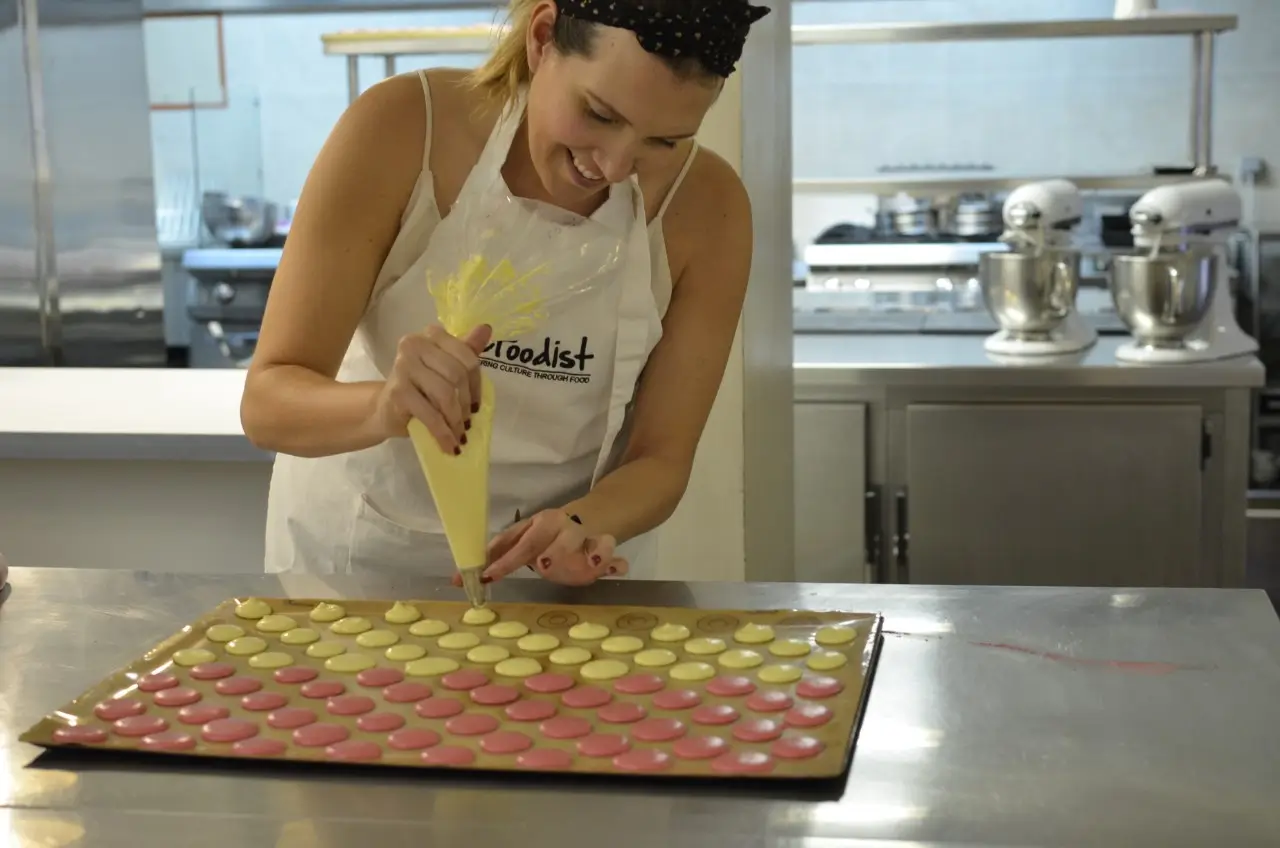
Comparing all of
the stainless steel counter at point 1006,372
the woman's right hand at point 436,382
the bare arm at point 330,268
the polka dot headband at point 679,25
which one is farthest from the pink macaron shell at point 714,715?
the stainless steel counter at point 1006,372

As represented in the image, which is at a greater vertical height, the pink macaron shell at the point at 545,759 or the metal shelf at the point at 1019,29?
the metal shelf at the point at 1019,29

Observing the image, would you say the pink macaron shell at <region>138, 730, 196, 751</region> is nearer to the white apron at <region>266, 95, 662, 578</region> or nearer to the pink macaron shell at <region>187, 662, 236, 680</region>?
the pink macaron shell at <region>187, 662, 236, 680</region>

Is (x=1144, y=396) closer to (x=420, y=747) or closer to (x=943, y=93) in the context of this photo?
(x=420, y=747)

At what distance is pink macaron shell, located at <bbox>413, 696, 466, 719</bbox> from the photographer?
1.00 m

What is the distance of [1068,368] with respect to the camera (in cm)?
295

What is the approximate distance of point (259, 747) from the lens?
3.10 feet

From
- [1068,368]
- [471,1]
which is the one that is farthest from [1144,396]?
[471,1]

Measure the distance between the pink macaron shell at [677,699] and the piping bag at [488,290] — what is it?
0.28m

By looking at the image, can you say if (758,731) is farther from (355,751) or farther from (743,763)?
(355,751)

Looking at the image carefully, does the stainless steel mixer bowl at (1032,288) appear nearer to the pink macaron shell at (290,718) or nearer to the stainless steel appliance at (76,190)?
the stainless steel appliance at (76,190)

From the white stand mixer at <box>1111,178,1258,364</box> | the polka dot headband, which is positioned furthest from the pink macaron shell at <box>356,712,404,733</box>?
the white stand mixer at <box>1111,178,1258,364</box>

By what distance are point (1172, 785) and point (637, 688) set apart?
0.37 meters

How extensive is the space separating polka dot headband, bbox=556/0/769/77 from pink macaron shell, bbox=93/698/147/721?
64 centimetres

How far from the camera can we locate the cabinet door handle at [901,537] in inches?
121
